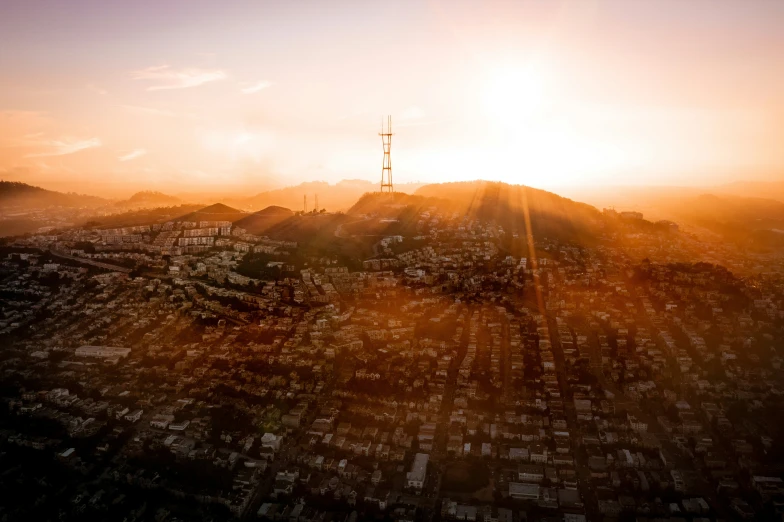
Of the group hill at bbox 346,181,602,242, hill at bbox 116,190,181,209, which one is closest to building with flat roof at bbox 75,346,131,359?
hill at bbox 346,181,602,242

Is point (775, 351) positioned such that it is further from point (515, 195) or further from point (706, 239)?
point (515, 195)

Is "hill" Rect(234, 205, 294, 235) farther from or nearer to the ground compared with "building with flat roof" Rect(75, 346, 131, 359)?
farther from the ground

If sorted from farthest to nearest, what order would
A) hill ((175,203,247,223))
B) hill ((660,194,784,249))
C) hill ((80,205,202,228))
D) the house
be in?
1. hill ((660,194,784,249))
2. hill ((80,205,202,228))
3. hill ((175,203,247,223))
4. the house

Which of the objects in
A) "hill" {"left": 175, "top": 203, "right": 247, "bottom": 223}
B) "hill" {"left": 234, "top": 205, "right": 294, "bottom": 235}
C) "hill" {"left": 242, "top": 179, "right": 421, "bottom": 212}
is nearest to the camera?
"hill" {"left": 234, "top": 205, "right": 294, "bottom": 235}

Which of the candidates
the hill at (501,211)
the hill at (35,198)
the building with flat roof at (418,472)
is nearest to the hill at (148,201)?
the hill at (35,198)

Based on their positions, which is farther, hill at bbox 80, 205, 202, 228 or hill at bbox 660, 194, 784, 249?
hill at bbox 660, 194, 784, 249

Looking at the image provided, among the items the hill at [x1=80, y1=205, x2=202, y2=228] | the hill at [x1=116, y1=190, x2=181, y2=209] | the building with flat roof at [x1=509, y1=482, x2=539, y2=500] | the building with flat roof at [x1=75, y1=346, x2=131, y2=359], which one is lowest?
the building with flat roof at [x1=509, y1=482, x2=539, y2=500]

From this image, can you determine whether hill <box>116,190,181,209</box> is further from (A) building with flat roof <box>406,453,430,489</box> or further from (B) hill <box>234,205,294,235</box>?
(A) building with flat roof <box>406,453,430,489</box>
